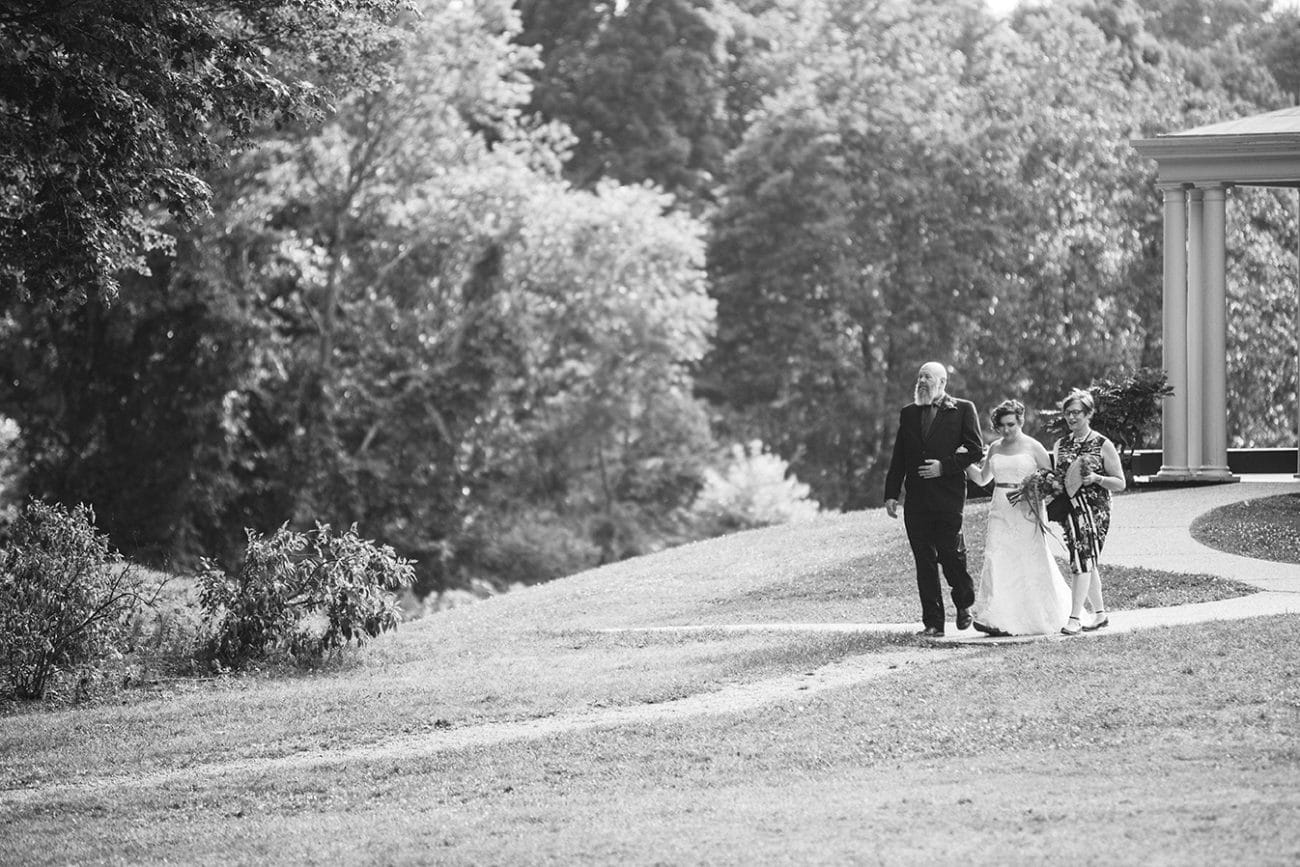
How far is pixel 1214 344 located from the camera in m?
25.3

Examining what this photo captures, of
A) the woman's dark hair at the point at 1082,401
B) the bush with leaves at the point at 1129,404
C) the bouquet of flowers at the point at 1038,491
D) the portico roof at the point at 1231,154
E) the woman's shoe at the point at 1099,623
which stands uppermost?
the portico roof at the point at 1231,154

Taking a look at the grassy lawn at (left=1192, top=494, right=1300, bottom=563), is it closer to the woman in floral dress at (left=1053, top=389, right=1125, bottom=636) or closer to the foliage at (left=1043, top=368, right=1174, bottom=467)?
the foliage at (left=1043, top=368, right=1174, bottom=467)

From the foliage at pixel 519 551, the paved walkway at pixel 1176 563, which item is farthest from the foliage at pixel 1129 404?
the foliage at pixel 519 551

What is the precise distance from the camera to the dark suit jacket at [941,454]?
13.9 m

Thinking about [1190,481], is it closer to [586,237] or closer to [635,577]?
[635,577]

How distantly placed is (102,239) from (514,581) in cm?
2303

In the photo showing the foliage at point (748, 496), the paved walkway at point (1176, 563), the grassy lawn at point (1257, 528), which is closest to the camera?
the paved walkway at point (1176, 563)

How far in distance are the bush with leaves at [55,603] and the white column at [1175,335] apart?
1469cm

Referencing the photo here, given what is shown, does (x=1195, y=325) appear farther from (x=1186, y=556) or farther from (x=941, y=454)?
(x=941, y=454)

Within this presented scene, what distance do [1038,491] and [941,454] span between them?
30.2 inches

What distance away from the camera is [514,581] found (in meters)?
39.2

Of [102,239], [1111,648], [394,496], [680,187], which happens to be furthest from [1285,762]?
[680,187]

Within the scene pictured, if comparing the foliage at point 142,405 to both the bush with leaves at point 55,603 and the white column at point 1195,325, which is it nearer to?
the white column at point 1195,325

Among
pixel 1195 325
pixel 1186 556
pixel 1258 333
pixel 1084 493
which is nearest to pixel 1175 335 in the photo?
pixel 1195 325
